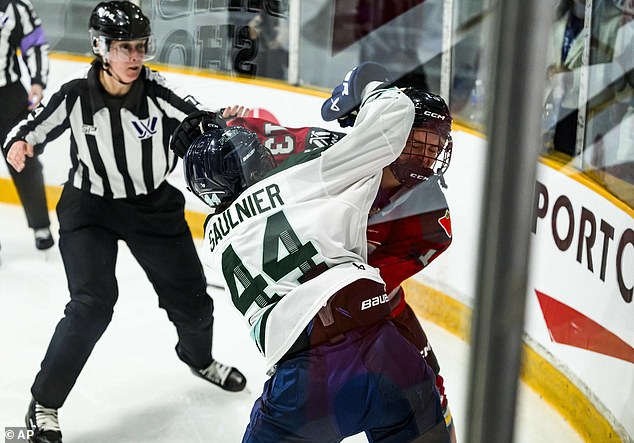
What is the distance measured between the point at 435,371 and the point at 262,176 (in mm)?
376

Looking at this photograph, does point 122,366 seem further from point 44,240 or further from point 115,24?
point 115,24

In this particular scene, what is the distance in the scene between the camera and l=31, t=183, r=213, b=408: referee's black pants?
60.7 inches

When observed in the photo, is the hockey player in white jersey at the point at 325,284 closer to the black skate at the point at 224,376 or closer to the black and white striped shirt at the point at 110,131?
the black skate at the point at 224,376

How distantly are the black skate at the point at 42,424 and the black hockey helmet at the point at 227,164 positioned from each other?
59 cm

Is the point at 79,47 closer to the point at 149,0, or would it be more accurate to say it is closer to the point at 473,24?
the point at 149,0

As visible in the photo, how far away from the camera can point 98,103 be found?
1511 millimetres

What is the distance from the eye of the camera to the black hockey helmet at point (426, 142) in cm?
114

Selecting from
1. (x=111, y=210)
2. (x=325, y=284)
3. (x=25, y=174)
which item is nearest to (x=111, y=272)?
(x=111, y=210)

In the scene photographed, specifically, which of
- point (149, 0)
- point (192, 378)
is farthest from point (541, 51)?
point (192, 378)

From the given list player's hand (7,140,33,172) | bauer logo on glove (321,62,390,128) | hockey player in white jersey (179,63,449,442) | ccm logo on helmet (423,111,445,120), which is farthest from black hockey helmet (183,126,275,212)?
player's hand (7,140,33,172)

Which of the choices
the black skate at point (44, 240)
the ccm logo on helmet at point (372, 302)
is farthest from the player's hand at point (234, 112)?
the black skate at point (44, 240)

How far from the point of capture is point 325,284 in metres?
1.14

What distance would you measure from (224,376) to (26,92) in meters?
0.74

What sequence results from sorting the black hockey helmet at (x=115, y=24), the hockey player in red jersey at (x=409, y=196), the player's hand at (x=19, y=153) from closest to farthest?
the hockey player in red jersey at (x=409, y=196) → the black hockey helmet at (x=115, y=24) → the player's hand at (x=19, y=153)
